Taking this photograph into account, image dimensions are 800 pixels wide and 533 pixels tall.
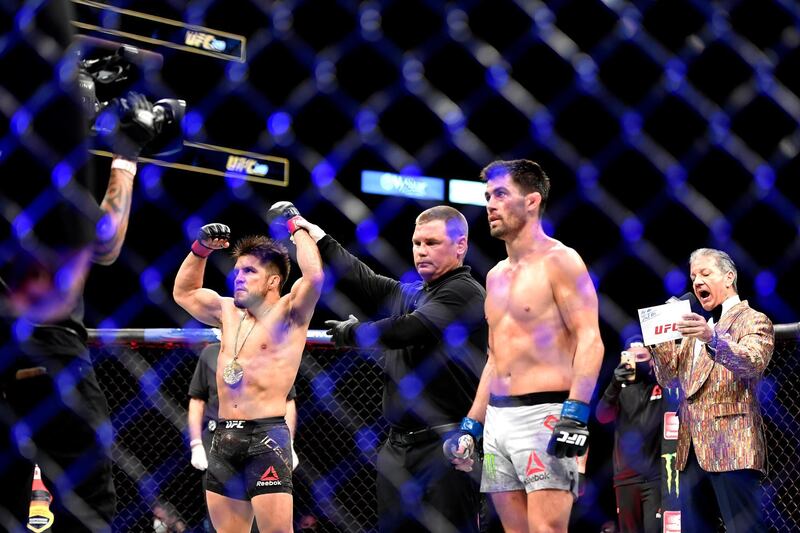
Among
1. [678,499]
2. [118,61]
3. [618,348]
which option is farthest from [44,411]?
[618,348]

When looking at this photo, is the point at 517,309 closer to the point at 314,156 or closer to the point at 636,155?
the point at 636,155

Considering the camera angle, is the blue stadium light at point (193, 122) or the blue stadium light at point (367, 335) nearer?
the blue stadium light at point (367, 335)

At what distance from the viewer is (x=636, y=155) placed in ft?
19.3

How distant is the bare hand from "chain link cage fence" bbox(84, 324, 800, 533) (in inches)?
63.7

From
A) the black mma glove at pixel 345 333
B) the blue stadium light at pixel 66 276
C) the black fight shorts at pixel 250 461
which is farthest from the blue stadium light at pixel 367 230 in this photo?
the blue stadium light at pixel 66 276

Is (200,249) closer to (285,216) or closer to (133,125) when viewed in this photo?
(285,216)

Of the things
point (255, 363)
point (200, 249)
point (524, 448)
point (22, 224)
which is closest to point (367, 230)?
point (200, 249)

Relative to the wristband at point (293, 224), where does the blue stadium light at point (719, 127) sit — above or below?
Result: above

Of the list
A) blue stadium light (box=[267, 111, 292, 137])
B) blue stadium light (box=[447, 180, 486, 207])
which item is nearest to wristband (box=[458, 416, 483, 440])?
blue stadium light (box=[267, 111, 292, 137])

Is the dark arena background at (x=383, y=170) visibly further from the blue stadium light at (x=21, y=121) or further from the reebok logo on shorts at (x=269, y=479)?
the blue stadium light at (x=21, y=121)

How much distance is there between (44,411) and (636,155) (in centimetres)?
459

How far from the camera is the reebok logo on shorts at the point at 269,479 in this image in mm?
3418

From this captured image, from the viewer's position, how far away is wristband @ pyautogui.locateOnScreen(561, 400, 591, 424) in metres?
2.49

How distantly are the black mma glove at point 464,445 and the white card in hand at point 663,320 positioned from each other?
0.77 m
